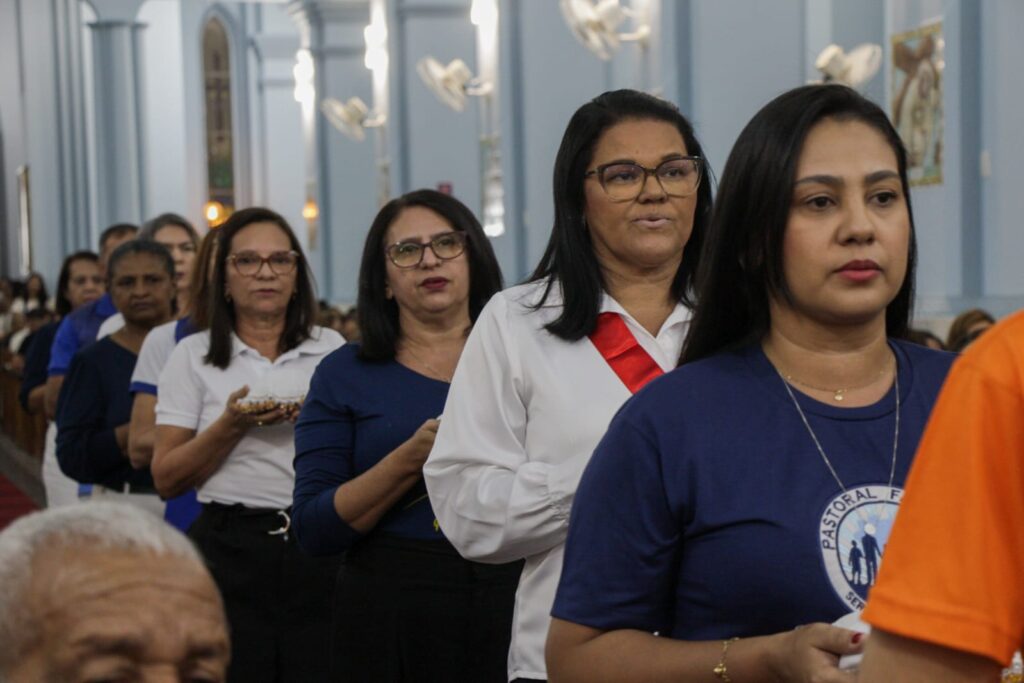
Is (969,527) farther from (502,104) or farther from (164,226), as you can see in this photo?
(502,104)

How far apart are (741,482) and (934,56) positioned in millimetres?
10175

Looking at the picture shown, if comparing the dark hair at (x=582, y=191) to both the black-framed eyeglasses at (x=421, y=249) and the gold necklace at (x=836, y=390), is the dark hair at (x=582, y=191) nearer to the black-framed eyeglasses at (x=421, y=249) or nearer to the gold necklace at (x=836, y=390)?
the gold necklace at (x=836, y=390)

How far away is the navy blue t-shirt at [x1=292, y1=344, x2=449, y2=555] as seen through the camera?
4.43 metres

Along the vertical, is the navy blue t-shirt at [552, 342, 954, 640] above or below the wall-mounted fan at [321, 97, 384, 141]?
below

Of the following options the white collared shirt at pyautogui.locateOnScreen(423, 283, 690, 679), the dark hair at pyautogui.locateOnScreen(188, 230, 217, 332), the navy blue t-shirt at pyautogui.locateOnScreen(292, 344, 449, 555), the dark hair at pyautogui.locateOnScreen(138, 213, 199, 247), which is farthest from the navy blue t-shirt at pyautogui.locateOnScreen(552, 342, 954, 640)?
the dark hair at pyautogui.locateOnScreen(138, 213, 199, 247)

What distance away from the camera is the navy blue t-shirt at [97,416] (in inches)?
253

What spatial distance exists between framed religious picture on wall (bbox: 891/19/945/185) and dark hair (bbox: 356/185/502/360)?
7.87 meters

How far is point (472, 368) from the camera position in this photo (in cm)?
345

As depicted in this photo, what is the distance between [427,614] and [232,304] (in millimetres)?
1627

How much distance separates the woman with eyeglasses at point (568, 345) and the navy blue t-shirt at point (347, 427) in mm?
920

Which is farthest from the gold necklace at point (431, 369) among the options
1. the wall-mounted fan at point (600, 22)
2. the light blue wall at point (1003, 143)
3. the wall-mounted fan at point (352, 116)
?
the wall-mounted fan at point (352, 116)

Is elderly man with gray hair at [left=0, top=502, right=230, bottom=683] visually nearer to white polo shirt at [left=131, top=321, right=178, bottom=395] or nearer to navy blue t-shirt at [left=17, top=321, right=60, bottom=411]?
white polo shirt at [left=131, top=321, right=178, bottom=395]

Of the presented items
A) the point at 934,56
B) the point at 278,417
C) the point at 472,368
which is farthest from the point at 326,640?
the point at 934,56

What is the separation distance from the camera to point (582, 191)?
3.59m
